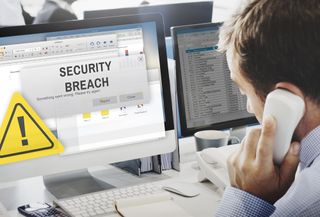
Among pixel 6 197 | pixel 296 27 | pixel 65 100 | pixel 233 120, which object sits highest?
pixel 296 27

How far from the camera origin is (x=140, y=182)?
1536 millimetres

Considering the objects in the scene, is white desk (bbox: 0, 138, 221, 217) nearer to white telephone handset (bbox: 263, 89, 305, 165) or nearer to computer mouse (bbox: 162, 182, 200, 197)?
computer mouse (bbox: 162, 182, 200, 197)

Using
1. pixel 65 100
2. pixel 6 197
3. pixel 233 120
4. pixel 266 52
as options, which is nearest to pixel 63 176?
pixel 6 197

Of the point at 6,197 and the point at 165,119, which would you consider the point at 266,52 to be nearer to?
the point at 165,119

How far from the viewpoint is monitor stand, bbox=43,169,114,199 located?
4.80 ft

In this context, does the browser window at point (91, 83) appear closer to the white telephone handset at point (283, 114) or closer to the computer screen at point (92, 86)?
the computer screen at point (92, 86)

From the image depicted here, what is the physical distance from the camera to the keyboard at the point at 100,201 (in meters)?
1.27

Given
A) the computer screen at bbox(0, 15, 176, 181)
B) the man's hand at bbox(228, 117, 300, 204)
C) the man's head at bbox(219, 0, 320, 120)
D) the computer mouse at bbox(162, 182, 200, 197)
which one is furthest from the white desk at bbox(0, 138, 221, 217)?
the man's head at bbox(219, 0, 320, 120)

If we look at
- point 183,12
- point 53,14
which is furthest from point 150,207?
point 53,14

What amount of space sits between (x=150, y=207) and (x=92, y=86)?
0.37m

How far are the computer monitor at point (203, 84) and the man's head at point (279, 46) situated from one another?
1.72 ft

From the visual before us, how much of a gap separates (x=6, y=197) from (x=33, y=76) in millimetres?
392

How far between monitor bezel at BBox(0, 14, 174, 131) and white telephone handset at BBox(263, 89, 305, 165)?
1.39 ft

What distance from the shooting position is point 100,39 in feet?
4.51
